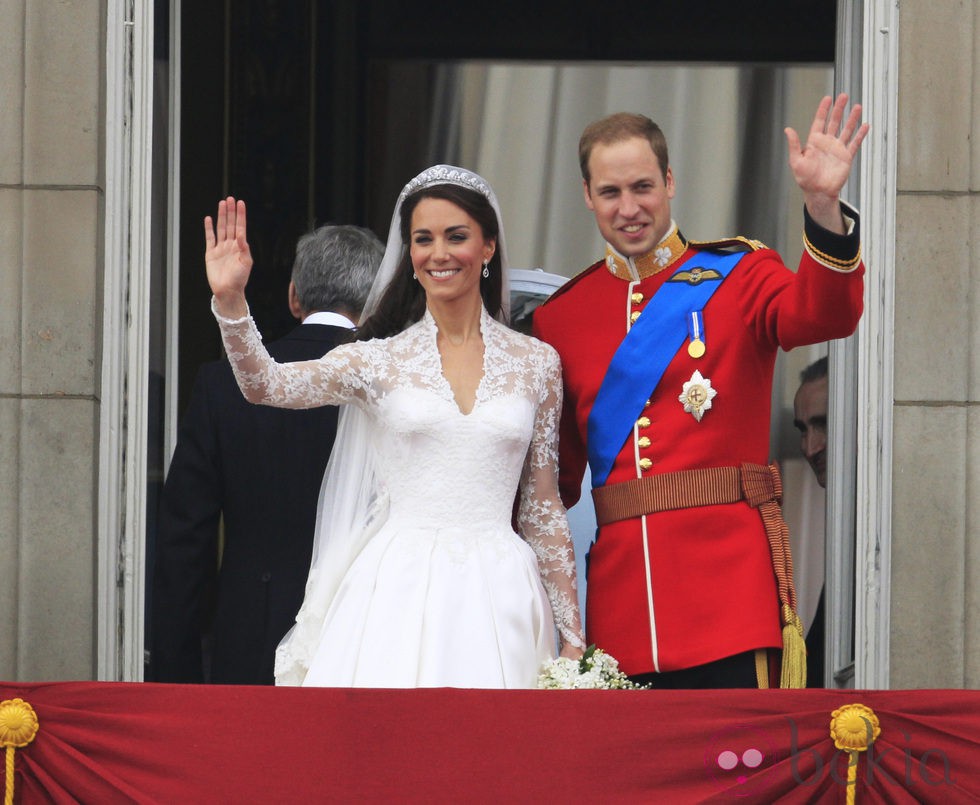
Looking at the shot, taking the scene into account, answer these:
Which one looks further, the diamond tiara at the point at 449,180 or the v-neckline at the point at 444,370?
the diamond tiara at the point at 449,180

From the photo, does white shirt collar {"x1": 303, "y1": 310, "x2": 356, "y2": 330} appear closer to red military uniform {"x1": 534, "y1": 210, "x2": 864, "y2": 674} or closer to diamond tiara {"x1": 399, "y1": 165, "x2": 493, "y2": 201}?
diamond tiara {"x1": 399, "y1": 165, "x2": 493, "y2": 201}

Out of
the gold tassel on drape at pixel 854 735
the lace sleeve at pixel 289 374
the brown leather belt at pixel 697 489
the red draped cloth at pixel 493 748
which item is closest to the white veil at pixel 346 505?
the lace sleeve at pixel 289 374

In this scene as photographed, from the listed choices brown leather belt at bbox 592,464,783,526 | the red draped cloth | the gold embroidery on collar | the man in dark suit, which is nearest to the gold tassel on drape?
the red draped cloth

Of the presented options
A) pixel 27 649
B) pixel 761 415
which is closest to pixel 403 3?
pixel 27 649

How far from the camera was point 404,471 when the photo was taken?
14.6 feet

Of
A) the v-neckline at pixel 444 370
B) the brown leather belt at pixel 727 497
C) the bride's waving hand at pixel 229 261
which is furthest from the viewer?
the v-neckline at pixel 444 370

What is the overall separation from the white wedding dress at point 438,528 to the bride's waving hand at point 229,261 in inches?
1.6

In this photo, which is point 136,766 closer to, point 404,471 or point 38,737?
point 38,737

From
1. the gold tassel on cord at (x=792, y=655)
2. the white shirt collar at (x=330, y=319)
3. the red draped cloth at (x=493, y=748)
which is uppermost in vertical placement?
the white shirt collar at (x=330, y=319)

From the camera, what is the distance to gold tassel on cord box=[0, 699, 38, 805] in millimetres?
3596

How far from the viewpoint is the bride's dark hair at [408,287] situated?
15.2ft

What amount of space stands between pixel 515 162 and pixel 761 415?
3946 millimetres

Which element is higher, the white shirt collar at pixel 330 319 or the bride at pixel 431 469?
the white shirt collar at pixel 330 319

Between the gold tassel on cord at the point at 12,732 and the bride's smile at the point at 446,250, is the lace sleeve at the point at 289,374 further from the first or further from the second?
the gold tassel on cord at the point at 12,732
